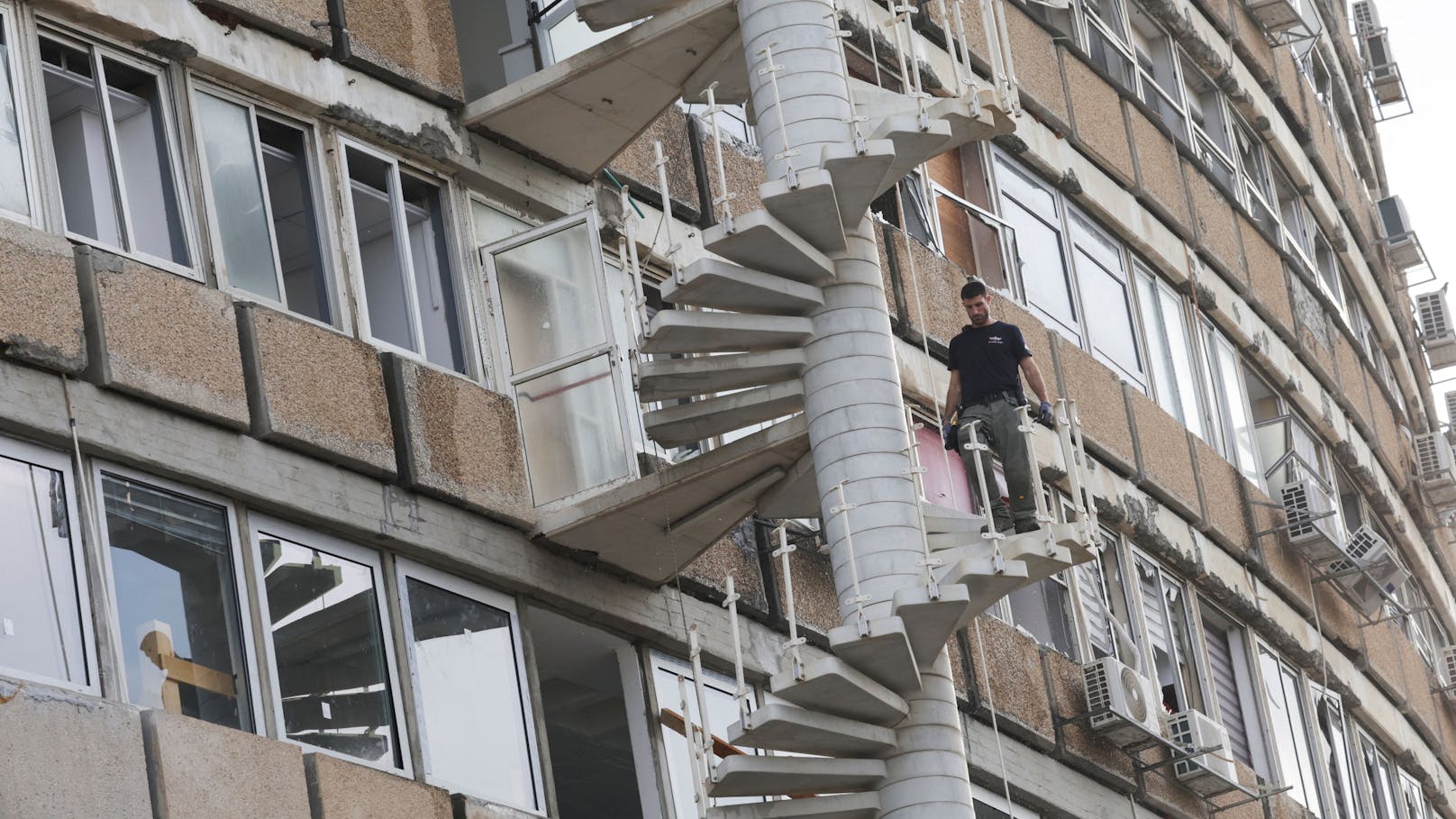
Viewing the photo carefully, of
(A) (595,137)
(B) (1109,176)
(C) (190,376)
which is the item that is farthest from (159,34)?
(B) (1109,176)

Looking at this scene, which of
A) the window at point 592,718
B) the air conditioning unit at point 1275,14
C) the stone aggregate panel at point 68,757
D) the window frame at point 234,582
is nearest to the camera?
the stone aggregate panel at point 68,757

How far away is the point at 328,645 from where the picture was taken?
12.9 meters

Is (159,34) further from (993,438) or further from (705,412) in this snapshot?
(993,438)

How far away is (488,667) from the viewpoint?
13945 millimetres

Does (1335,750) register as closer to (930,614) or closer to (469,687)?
(930,614)

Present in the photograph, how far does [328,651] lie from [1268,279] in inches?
590

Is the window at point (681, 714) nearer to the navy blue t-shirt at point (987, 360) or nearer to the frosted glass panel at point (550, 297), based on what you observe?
the frosted glass panel at point (550, 297)

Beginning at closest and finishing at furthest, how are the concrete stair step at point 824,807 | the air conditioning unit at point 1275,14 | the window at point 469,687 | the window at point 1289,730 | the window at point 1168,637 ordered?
the window at point 469,687
the concrete stair step at point 824,807
the window at point 1168,637
the window at point 1289,730
the air conditioning unit at point 1275,14

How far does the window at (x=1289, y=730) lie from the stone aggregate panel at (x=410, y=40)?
1002 centimetres

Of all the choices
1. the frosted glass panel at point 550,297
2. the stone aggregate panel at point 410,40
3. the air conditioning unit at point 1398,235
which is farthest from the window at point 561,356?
the air conditioning unit at point 1398,235

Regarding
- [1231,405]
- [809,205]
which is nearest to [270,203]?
[809,205]

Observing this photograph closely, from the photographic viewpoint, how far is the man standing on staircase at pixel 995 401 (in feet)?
48.0

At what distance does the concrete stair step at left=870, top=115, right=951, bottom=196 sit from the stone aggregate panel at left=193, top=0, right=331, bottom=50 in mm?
3060

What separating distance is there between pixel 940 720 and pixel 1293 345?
12.8m
